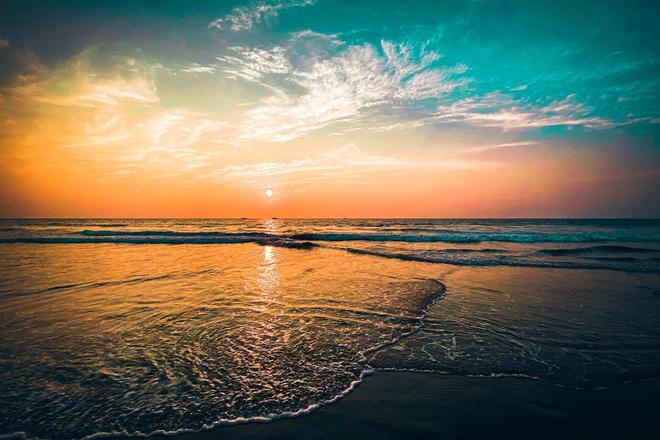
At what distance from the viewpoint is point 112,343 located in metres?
5.25

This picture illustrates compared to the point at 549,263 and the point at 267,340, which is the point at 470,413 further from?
the point at 549,263

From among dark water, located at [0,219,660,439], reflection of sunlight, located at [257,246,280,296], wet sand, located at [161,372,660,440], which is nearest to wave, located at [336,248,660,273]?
dark water, located at [0,219,660,439]

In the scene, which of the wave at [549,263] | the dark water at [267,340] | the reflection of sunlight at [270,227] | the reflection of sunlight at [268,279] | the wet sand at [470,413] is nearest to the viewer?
the wet sand at [470,413]

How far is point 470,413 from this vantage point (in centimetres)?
346

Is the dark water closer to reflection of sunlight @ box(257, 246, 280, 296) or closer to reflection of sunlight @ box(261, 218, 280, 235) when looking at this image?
reflection of sunlight @ box(257, 246, 280, 296)

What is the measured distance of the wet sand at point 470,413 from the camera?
313 cm

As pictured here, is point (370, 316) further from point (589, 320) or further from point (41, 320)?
point (41, 320)

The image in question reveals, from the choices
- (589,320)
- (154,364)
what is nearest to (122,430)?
(154,364)

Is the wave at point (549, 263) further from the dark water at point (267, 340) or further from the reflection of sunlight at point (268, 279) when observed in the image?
the reflection of sunlight at point (268, 279)

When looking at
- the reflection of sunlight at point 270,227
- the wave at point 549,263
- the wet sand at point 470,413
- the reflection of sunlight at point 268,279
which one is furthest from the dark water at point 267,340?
the reflection of sunlight at point 270,227

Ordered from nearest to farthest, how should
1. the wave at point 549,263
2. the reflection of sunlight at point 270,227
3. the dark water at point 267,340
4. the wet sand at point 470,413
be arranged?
the wet sand at point 470,413 → the dark water at point 267,340 → the wave at point 549,263 → the reflection of sunlight at point 270,227

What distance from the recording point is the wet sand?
3.13m

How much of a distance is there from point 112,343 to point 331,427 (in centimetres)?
438

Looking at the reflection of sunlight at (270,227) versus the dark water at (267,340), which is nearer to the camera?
the dark water at (267,340)
